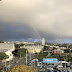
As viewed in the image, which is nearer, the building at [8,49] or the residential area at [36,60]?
the residential area at [36,60]

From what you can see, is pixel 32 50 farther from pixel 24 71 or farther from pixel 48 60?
pixel 24 71

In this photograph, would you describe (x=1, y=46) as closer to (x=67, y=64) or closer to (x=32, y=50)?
(x=32, y=50)

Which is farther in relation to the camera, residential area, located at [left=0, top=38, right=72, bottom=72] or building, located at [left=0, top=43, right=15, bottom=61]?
building, located at [left=0, top=43, right=15, bottom=61]

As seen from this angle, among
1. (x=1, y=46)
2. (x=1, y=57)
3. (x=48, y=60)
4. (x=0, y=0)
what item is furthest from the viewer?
(x=1, y=46)

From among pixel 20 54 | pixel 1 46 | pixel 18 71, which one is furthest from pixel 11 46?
pixel 18 71

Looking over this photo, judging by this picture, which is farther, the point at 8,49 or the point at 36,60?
the point at 8,49

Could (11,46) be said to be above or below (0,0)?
below

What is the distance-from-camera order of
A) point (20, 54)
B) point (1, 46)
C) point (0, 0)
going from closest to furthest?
point (0, 0) < point (20, 54) < point (1, 46)

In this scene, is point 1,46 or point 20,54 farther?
point 1,46

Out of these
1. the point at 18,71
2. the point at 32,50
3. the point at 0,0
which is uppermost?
the point at 0,0

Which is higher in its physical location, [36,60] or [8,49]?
[8,49]
